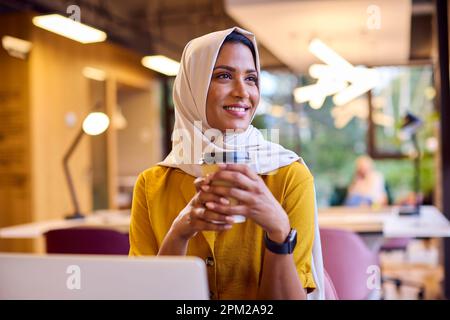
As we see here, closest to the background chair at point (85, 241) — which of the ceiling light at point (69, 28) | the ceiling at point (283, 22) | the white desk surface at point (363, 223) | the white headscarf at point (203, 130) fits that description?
the white desk surface at point (363, 223)

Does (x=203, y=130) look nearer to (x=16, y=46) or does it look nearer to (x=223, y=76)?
(x=223, y=76)

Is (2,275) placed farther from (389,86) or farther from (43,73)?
(389,86)

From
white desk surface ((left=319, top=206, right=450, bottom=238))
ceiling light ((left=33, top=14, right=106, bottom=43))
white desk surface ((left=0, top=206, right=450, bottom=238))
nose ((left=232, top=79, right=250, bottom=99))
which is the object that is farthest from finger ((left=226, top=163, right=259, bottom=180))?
ceiling light ((left=33, top=14, right=106, bottom=43))

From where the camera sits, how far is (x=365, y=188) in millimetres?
5152

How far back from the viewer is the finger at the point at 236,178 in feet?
2.55

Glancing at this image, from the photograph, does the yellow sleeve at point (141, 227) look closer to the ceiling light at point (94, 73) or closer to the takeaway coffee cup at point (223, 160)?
the takeaway coffee cup at point (223, 160)

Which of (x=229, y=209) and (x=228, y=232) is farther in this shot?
(x=228, y=232)

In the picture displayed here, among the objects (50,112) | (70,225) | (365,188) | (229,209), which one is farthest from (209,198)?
(50,112)

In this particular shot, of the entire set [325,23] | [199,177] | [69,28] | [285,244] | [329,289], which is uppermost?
[325,23]

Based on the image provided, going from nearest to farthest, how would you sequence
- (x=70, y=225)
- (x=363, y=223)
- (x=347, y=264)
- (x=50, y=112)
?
(x=347, y=264) < (x=363, y=223) < (x=70, y=225) < (x=50, y=112)

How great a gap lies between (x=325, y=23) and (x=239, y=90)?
→ 13.1ft

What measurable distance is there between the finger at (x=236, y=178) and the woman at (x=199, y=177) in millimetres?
120

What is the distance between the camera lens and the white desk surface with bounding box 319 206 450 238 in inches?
110

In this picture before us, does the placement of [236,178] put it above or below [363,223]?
above
